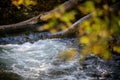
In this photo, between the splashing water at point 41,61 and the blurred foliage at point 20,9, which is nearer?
the splashing water at point 41,61

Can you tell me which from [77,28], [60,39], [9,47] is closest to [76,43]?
[60,39]

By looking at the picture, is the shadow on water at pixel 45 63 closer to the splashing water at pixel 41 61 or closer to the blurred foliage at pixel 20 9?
the splashing water at pixel 41 61

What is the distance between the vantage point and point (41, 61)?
732 cm

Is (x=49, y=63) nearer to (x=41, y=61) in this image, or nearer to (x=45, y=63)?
(x=45, y=63)

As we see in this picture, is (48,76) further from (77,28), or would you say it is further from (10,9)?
(10,9)

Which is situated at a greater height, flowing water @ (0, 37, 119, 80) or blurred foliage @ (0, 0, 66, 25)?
blurred foliage @ (0, 0, 66, 25)

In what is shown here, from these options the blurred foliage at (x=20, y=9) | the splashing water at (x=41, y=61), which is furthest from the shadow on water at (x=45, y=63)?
the blurred foliage at (x=20, y=9)

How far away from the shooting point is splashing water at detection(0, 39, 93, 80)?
6465 millimetres

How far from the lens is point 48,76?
6398 millimetres

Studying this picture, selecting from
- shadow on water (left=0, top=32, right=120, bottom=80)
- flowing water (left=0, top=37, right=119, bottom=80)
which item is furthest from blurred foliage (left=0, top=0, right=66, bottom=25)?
flowing water (left=0, top=37, right=119, bottom=80)

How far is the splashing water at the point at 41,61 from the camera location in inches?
255

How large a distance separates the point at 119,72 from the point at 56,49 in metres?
2.12

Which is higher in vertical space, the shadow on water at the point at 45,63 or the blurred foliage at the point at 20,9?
the blurred foliage at the point at 20,9

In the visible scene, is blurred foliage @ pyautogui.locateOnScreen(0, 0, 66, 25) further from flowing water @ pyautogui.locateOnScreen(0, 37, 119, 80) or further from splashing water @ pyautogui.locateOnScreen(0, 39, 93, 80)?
splashing water @ pyautogui.locateOnScreen(0, 39, 93, 80)
